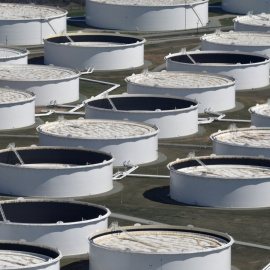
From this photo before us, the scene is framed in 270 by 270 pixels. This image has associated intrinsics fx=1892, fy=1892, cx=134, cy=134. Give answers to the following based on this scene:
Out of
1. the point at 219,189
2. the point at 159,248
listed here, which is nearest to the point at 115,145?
the point at 219,189

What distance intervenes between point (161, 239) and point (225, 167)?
109 ft

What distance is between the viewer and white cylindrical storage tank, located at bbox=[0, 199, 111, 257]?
15938 cm

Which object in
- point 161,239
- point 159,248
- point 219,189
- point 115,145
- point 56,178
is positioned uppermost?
point 159,248

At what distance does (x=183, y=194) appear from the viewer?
182 meters

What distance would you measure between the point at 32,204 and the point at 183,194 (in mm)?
19972

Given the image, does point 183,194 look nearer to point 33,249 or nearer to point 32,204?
point 32,204

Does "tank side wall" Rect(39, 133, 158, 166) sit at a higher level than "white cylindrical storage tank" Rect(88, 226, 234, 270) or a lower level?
lower

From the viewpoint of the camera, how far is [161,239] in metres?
157

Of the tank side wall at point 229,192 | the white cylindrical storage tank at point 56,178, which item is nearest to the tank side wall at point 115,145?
the white cylindrical storage tank at point 56,178

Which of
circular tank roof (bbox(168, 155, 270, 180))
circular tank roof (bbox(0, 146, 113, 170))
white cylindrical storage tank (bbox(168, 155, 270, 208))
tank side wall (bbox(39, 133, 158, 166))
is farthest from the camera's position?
tank side wall (bbox(39, 133, 158, 166))

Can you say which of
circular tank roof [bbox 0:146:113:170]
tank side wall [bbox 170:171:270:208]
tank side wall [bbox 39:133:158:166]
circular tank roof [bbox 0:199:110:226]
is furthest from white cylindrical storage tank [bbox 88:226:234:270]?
tank side wall [bbox 39:133:158:166]

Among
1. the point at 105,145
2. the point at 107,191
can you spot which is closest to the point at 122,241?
the point at 107,191

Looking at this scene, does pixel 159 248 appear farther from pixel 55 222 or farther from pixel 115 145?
pixel 115 145

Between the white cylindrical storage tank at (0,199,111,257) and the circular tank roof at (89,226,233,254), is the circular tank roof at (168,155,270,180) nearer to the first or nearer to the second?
the white cylindrical storage tank at (0,199,111,257)
